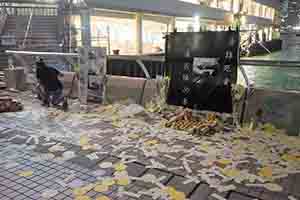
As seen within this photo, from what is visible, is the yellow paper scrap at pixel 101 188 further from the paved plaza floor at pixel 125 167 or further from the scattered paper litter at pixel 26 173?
the scattered paper litter at pixel 26 173

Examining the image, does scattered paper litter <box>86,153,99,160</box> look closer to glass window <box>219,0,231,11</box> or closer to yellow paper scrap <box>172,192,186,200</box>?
yellow paper scrap <box>172,192,186,200</box>

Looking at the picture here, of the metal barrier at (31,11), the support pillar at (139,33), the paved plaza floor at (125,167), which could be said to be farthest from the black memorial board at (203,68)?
the support pillar at (139,33)

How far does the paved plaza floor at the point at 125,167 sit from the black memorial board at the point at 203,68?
2.14 ft

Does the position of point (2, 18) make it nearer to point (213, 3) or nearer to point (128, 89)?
point (128, 89)

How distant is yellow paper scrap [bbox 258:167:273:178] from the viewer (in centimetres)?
281

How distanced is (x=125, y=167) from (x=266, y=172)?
143 cm

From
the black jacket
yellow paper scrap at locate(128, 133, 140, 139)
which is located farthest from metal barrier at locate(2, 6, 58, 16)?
yellow paper scrap at locate(128, 133, 140, 139)

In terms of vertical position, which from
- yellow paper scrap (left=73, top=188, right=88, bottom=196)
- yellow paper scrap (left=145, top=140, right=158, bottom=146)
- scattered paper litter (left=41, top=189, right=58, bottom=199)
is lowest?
scattered paper litter (left=41, top=189, right=58, bottom=199)

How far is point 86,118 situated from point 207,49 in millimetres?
2235

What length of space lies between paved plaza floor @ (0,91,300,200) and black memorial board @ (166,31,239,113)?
652mm

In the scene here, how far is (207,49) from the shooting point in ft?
14.1

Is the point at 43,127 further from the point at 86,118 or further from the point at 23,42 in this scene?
the point at 23,42

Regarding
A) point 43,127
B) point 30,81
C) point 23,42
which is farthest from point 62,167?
point 23,42

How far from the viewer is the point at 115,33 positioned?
14820 mm
